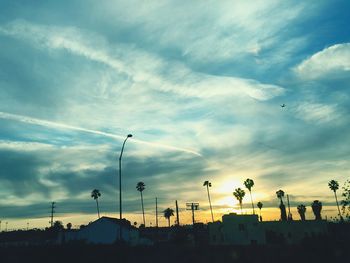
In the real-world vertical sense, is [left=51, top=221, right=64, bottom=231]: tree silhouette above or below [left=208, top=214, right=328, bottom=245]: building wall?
above

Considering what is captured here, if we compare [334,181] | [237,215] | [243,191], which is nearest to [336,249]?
[237,215]

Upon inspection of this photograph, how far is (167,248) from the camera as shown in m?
36.2

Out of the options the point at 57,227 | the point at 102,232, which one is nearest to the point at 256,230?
the point at 102,232

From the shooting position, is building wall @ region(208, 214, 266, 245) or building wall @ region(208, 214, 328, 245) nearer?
building wall @ region(208, 214, 266, 245)

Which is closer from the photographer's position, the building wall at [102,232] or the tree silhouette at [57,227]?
the building wall at [102,232]

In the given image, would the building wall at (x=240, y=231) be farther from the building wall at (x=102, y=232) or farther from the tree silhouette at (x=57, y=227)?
the tree silhouette at (x=57, y=227)

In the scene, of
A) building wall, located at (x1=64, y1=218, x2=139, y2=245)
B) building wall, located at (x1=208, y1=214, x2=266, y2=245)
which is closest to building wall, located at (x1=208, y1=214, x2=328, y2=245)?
building wall, located at (x1=208, y1=214, x2=266, y2=245)

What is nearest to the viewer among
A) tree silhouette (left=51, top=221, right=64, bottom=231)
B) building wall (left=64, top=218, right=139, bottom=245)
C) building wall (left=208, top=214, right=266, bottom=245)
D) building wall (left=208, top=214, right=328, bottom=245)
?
building wall (left=64, top=218, right=139, bottom=245)

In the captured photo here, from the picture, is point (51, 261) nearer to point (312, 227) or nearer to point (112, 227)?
point (112, 227)

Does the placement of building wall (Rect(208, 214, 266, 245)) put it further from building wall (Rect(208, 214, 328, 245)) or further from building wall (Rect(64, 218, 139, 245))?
building wall (Rect(64, 218, 139, 245))

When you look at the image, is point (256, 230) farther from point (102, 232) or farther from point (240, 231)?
point (102, 232)

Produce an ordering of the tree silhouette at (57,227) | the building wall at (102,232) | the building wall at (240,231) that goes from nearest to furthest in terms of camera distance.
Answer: the building wall at (102,232), the building wall at (240,231), the tree silhouette at (57,227)

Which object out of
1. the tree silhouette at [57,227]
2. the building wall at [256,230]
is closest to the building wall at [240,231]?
the building wall at [256,230]

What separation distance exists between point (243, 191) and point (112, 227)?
5744 cm
